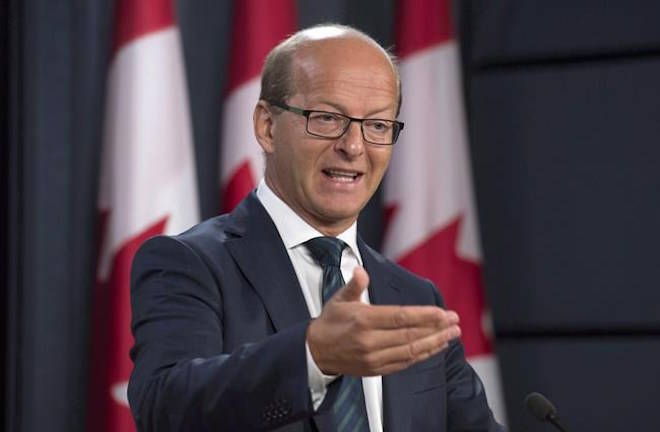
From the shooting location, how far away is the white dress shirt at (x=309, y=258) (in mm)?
1474

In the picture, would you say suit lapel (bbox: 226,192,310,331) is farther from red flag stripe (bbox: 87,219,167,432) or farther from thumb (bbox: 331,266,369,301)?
red flag stripe (bbox: 87,219,167,432)

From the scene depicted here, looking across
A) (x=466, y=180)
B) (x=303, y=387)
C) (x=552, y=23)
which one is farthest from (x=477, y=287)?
(x=303, y=387)

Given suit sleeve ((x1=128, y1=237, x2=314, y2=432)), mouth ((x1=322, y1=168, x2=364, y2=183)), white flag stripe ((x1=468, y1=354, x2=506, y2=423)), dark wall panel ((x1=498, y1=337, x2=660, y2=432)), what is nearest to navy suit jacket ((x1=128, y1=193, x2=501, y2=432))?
suit sleeve ((x1=128, y1=237, x2=314, y2=432))

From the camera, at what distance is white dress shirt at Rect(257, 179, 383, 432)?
1474 mm

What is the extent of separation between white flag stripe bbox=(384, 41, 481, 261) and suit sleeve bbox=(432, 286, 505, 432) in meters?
0.88

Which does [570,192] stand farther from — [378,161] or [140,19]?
Answer: [378,161]

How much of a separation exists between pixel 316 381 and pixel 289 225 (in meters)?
0.41

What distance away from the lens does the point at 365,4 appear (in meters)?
2.64

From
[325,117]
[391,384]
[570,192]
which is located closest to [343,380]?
[391,384]

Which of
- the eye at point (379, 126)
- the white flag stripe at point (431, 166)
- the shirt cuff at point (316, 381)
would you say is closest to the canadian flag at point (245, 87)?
the white flag stripe at point (431, 166)

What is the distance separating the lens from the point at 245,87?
97.9 inches

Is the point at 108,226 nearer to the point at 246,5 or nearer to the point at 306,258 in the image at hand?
the point at 246,5

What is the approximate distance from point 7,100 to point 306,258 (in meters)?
1.19

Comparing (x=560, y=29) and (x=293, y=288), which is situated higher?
(x=560, y=29)
